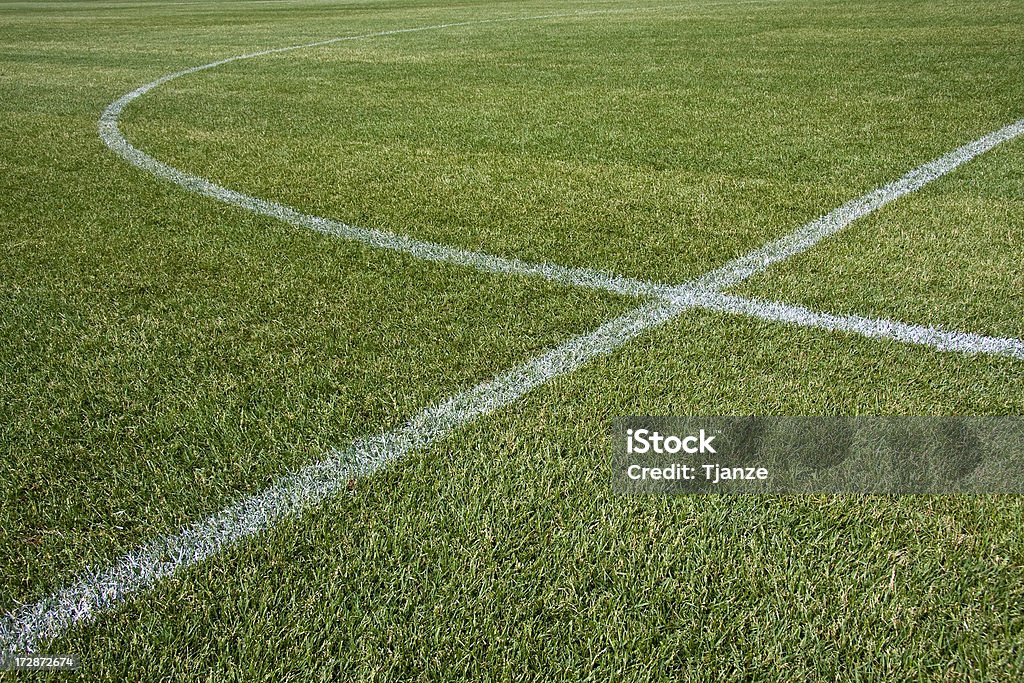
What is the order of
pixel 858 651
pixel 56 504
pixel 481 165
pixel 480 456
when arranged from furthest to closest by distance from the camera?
pixel 481 165 < pixel 480 456 < pixel 56 504 < pixel 858 651

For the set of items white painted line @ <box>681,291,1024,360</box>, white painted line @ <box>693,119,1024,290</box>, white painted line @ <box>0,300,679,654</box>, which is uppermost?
white painted line @ <box>693,119,1024,290</box>

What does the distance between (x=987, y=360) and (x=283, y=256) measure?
2.33 m

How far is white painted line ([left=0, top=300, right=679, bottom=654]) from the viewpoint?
4.72 feet

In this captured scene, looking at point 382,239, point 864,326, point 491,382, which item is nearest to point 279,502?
point 491,382

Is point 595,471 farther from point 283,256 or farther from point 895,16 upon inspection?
point 895,16

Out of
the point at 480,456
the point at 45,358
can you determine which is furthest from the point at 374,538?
the point at 45,358

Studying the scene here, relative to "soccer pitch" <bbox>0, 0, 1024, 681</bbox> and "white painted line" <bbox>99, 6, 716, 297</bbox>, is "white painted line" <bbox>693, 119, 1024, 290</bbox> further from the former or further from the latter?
"white painted line" <bbox>99, 6, 716, 297</bbox>

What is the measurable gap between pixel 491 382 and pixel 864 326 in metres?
1.12

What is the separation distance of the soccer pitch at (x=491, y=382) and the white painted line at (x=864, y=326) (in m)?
0.01

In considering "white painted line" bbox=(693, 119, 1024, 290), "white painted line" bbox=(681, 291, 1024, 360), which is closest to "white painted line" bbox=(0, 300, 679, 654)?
"white painted line" bbox=(681, 291, 1024, 360)

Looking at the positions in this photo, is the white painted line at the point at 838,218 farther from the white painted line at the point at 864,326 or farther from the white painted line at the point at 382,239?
the white painted line at the point at 382,239

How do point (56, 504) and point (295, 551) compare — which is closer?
point (295, 551)

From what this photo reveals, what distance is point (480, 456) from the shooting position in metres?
1.83

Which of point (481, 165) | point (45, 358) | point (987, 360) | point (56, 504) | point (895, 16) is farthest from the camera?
point (895, 16)
